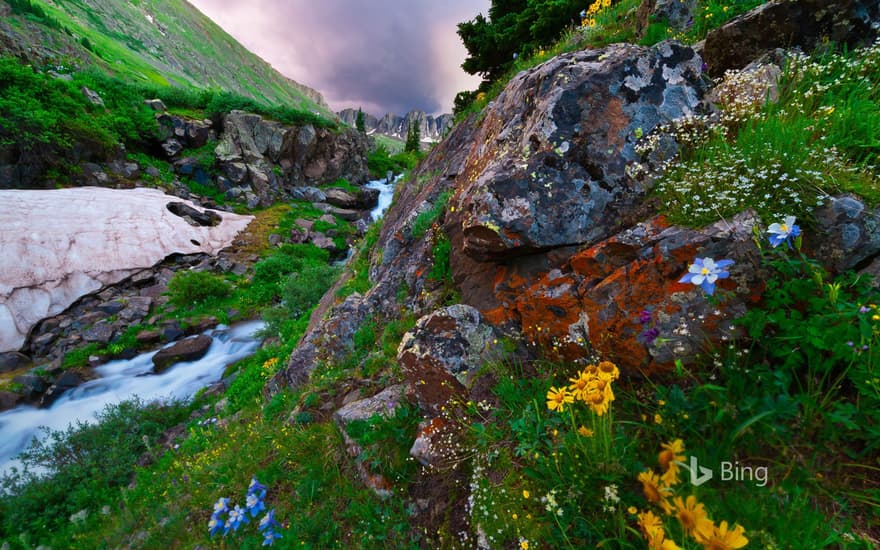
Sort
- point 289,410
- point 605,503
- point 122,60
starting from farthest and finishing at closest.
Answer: point 122,60 < point 289,410 < point 605,503

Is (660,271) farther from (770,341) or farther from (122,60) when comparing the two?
(122,60)

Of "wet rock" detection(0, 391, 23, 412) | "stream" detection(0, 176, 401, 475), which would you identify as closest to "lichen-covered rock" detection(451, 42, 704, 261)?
"stream" detection(0, 176, 401, 475)

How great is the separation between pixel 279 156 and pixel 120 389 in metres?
29.0

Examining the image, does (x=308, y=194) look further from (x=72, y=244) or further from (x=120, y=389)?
(x=120, y=389)

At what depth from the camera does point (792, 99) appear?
10.2ft

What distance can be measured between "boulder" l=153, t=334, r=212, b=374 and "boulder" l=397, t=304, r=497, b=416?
1201 cm

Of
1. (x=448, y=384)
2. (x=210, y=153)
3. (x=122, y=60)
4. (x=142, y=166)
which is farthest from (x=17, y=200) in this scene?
(x=122, y=60)

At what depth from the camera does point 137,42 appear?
9919cm

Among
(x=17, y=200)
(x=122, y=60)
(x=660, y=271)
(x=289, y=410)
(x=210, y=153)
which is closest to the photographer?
(x=660, y=271)

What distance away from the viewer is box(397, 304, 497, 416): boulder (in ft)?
10.9

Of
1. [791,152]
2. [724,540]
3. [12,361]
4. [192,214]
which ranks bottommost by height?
[12,361]

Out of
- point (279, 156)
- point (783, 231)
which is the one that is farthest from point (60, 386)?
point (279, 156)

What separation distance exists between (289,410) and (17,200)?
19.6 m

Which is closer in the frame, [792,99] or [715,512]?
[715,512]
